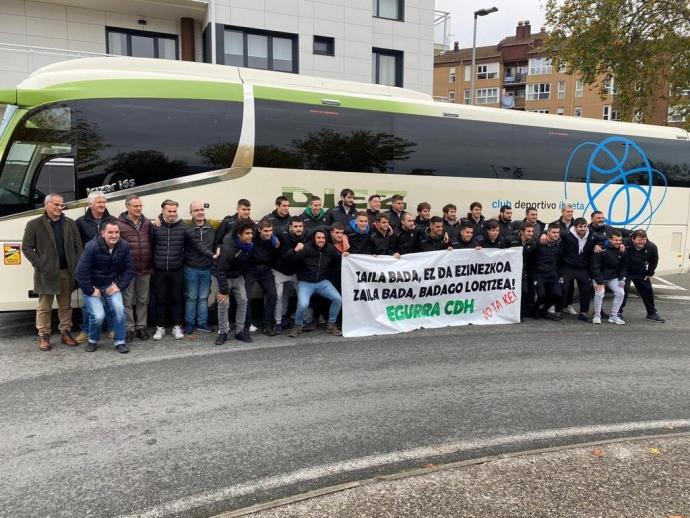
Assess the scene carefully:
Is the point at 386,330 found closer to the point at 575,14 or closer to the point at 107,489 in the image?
the point at 107,489

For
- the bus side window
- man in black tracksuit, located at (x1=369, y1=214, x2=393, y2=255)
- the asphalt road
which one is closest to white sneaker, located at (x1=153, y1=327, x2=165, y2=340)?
the asphalt road

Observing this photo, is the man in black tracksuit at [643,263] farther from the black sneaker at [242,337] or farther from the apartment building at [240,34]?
the apartment building at [240,34]

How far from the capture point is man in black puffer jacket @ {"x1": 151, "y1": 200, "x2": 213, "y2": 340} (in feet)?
23.9

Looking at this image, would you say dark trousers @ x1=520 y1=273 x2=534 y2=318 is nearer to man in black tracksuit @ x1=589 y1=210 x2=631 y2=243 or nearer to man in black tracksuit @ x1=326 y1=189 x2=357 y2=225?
man in black tracksuit @ x1=589 y1=210 x2=631 y2=243

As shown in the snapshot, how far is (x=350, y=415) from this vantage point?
496cm

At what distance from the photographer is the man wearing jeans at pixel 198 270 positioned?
7443 millimetres

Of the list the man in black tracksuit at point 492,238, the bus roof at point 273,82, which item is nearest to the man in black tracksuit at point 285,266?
Answer: the bus roof at point 273,82

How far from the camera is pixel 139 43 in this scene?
1886 cm

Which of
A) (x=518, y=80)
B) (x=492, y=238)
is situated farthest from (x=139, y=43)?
(x=518, y=80)

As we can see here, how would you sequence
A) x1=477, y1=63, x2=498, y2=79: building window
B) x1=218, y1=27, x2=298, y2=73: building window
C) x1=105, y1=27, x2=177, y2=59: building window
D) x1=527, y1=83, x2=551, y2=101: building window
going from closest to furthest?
1. x1=105, y1=27, x2=177, y2=59: building window
2. x1=218, y1=27, x2=298, y2=73: building window
3. x1=527, y1=83, x2=551, y2=101: building window
4. x1=477, y1=63, x2=498, y2=79: building window

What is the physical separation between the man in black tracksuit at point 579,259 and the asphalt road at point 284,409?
1.63m

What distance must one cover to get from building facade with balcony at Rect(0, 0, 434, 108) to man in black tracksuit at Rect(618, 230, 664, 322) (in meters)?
13.9

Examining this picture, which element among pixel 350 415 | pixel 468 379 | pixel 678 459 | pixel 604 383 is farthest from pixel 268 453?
pixel 604 383

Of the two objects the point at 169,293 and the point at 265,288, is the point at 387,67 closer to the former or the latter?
the point at 265,288
